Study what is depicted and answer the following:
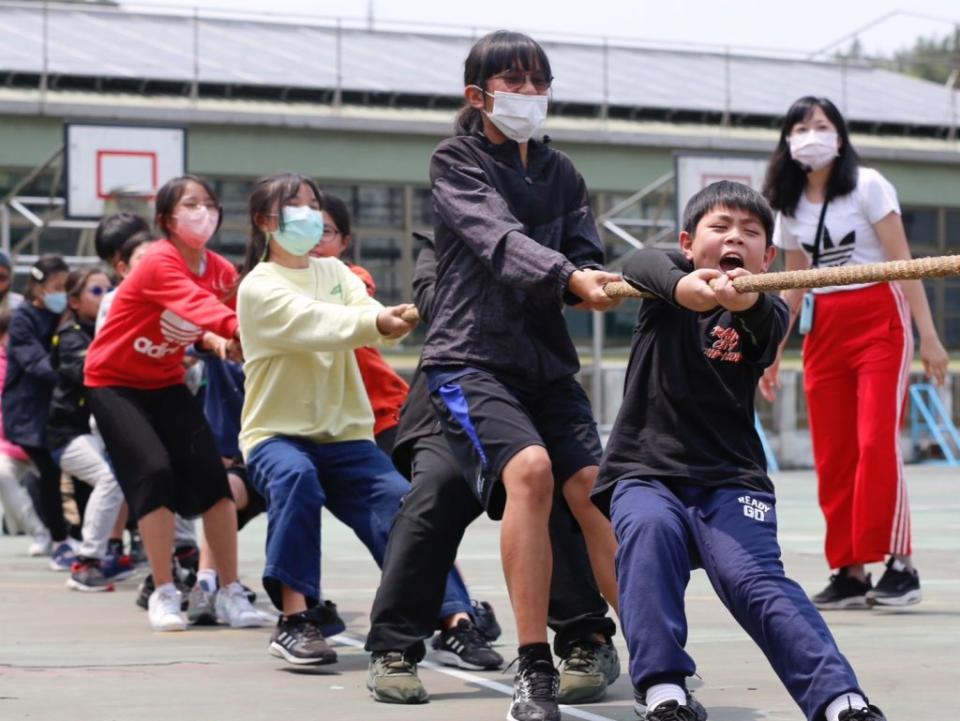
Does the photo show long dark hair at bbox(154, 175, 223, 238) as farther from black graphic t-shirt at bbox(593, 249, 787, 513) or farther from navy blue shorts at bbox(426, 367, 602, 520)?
black graphic t-shirt at bbox(593, 249, 787, 513)

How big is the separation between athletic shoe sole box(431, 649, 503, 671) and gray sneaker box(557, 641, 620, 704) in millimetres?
672

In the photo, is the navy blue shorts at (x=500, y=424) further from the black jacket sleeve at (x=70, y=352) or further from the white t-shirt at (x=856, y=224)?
the black jacket sleeve at (x=70, y=352)

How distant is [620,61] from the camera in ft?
112

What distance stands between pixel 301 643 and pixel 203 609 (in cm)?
152

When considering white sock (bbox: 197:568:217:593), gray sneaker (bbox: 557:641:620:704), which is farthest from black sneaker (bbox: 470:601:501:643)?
white sock (bbox: 197:568:217:593)

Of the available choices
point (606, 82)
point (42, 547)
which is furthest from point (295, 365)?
point (606, 82)

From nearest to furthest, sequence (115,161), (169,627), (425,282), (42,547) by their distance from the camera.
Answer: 1. (425,282)
2. (169,627)
3. (42,547)
4. (115,161)

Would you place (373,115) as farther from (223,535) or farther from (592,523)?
(592,523)

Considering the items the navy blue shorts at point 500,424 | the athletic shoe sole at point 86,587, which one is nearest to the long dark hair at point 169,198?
the athletic shoe sole at point 86,587

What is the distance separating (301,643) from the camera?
6398 millimetres

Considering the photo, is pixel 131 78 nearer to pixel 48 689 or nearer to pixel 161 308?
pixel 161 308

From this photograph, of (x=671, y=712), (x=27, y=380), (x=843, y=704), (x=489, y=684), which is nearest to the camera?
(x=843, y=704)

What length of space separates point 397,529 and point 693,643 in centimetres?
154

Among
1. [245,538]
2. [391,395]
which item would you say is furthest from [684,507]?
[245,538]
